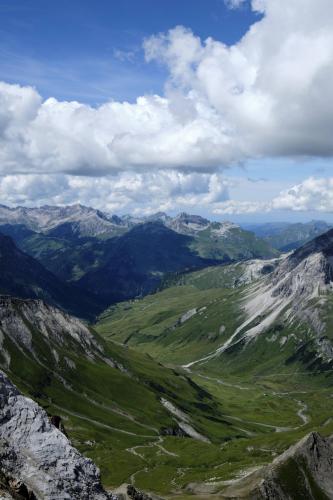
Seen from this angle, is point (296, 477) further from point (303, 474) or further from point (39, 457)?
point (39, 457)

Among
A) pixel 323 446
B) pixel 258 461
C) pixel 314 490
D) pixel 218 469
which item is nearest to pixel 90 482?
pixel 314 490

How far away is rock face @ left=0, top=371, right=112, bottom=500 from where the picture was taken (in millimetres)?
44844

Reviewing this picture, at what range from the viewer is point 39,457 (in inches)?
1839

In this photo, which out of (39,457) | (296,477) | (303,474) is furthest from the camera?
(303,474)

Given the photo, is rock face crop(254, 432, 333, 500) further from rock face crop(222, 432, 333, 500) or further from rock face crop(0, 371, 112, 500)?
rock face crop(0, 371, 112, 500)

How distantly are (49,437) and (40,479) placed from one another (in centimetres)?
417

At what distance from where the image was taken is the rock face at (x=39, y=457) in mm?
44844

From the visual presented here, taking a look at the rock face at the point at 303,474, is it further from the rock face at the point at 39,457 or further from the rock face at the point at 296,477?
the rock face at the point at 39,457

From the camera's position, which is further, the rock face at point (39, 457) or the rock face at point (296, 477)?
the rock face at point (296, 477)

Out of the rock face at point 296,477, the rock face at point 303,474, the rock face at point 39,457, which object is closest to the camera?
the rock face at point 39,457

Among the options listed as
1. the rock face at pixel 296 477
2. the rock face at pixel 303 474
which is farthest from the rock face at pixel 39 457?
the rock face at pixel 303 474

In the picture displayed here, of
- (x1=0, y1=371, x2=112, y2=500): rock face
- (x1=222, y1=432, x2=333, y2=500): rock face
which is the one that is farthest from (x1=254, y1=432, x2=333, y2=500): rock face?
(x1=0, y1=371, x2=112, y2=500): rock face

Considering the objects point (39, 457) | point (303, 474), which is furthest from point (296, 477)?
point (39, 457)

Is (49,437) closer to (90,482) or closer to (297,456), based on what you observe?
(90,482)
